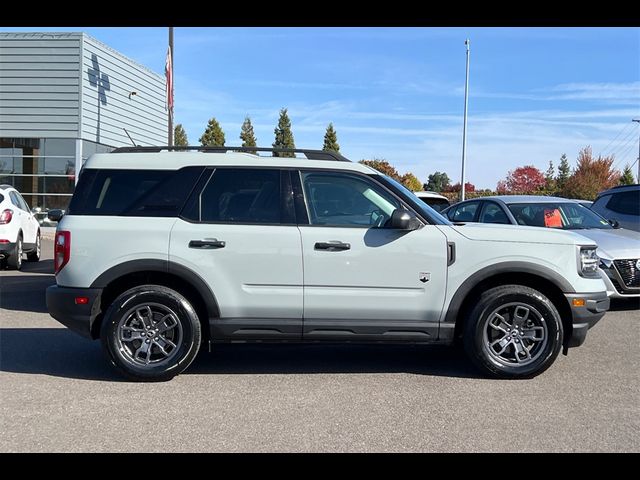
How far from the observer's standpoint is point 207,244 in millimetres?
5441

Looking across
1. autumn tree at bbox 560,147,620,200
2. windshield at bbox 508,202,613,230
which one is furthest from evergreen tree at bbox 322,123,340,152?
windshield at bbox 508,202,613,230

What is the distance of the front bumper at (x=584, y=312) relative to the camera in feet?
18.2

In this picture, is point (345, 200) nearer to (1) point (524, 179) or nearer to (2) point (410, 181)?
(2) point (410, 181)

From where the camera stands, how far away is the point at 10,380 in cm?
547

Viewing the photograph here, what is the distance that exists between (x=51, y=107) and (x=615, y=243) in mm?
22020

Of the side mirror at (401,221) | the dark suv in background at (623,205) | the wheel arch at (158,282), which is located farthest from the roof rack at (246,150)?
the dark suv in background at (623,205)

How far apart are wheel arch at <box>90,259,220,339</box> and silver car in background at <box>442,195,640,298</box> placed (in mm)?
4816

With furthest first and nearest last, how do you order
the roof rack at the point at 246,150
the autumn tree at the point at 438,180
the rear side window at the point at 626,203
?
the autumn tree at the point at 438,180
the rear side window at the point at 626,203
the roof rack at the point at 246,150

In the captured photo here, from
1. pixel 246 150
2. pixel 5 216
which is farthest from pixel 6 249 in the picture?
pixel 246 150

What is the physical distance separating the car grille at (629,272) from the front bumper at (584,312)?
340 centimetres

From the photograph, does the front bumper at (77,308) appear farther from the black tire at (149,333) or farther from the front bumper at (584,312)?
the front bumper at (584,312)

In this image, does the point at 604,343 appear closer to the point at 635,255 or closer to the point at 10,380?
the point at 635,255

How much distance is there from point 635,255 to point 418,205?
456cm

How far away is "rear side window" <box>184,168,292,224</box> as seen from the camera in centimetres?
557
